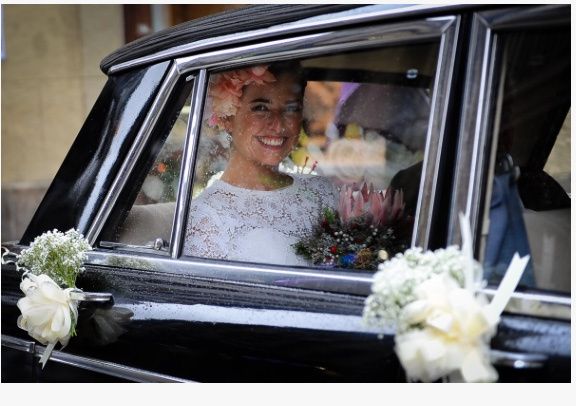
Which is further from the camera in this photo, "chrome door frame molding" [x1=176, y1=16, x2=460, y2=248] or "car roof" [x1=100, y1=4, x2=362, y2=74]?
"car roof" [x1=100, y1=4, x2=362, y2=74]

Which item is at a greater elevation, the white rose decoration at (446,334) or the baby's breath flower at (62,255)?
the baby's breath flower at (62,255)

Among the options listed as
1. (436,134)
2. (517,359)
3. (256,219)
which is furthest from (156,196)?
(517,359)

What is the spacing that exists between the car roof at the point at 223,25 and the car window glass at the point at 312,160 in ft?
0.37

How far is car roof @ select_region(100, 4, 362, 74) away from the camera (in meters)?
2.18

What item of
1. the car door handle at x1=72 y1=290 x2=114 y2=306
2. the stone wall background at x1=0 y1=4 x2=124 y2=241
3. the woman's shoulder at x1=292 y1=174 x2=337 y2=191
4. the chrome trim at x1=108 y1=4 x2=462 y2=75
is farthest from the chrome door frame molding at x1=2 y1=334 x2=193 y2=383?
the stone wall background at x1=0 y1=4 x2=124 y2=241

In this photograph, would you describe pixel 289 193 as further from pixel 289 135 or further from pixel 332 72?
pixel 332 72

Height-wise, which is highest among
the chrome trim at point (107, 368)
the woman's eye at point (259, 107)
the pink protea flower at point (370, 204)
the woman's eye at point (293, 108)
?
the woman's eye at point (259, 107)

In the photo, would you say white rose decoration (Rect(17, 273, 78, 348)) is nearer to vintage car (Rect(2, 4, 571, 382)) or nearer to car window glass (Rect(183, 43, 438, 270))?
vintage car (Rect(2, 4, 571, 382))

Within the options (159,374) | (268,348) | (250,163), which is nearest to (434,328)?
→ (268,348)

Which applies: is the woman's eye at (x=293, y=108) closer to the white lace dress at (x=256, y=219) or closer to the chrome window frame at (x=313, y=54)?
the white lace dress at (x=256, y=219)

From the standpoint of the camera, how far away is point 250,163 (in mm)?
2844

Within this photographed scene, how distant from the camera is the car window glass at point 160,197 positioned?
7.91 ft

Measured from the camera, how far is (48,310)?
7.75 feet

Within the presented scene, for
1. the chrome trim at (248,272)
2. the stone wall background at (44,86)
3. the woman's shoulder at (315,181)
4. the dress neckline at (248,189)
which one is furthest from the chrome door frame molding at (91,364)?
the stone wall background at (44,86)
